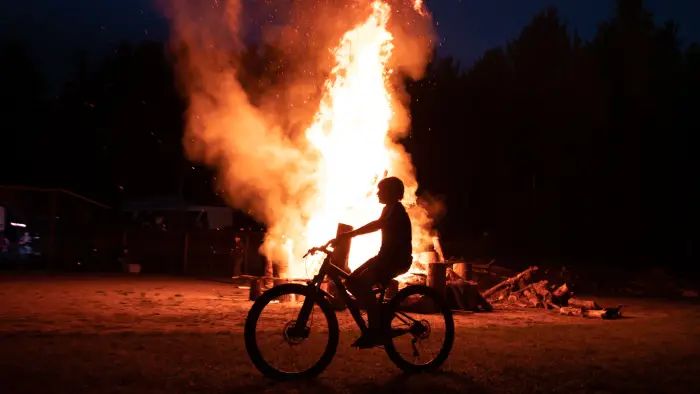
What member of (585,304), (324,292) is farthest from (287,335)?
(585,304)

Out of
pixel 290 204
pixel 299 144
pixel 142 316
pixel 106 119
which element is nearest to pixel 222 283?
pixel 290 204

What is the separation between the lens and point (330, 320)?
6.75 meters

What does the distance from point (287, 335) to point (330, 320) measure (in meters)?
0.44

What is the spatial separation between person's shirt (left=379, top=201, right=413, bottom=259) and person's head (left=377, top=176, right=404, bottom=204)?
0.17 metres

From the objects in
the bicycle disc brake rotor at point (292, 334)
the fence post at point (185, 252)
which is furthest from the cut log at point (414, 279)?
the fence post at point (185, 252)

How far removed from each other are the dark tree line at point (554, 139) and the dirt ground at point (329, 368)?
1708 cm

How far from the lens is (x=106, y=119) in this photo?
38.1m

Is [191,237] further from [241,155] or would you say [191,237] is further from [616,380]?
[616,380]

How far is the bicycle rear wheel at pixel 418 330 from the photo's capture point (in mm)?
7000

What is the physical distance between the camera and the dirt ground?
6.38 meters

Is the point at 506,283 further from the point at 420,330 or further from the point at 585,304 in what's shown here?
the point at 420,330

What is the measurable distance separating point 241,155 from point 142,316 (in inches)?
337

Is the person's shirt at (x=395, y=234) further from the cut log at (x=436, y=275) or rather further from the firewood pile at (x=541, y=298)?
the firewood pile at (x=541, y=298)

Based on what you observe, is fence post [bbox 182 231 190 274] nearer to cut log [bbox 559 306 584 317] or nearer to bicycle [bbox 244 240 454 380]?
cut log [bbox 559 306 584 317]
